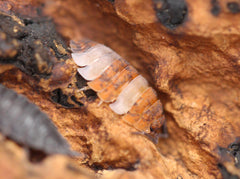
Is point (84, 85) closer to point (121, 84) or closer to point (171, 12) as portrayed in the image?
point (121, 84)

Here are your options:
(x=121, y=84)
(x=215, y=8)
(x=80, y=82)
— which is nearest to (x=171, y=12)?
(x=215, y=8)

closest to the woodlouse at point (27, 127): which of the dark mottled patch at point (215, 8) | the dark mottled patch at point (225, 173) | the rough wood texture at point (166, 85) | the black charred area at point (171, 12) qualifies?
the rough wood texture at point (166, 85)

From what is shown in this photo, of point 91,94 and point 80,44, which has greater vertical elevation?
point 80,44

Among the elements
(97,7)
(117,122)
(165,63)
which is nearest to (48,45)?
(97,7)

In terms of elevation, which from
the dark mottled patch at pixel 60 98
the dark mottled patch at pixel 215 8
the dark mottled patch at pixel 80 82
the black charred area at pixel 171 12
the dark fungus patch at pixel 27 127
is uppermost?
the dark mottled patch at pixel 215 8

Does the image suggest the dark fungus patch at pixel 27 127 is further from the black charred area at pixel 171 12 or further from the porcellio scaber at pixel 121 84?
the black charred area at pixel 171 12
